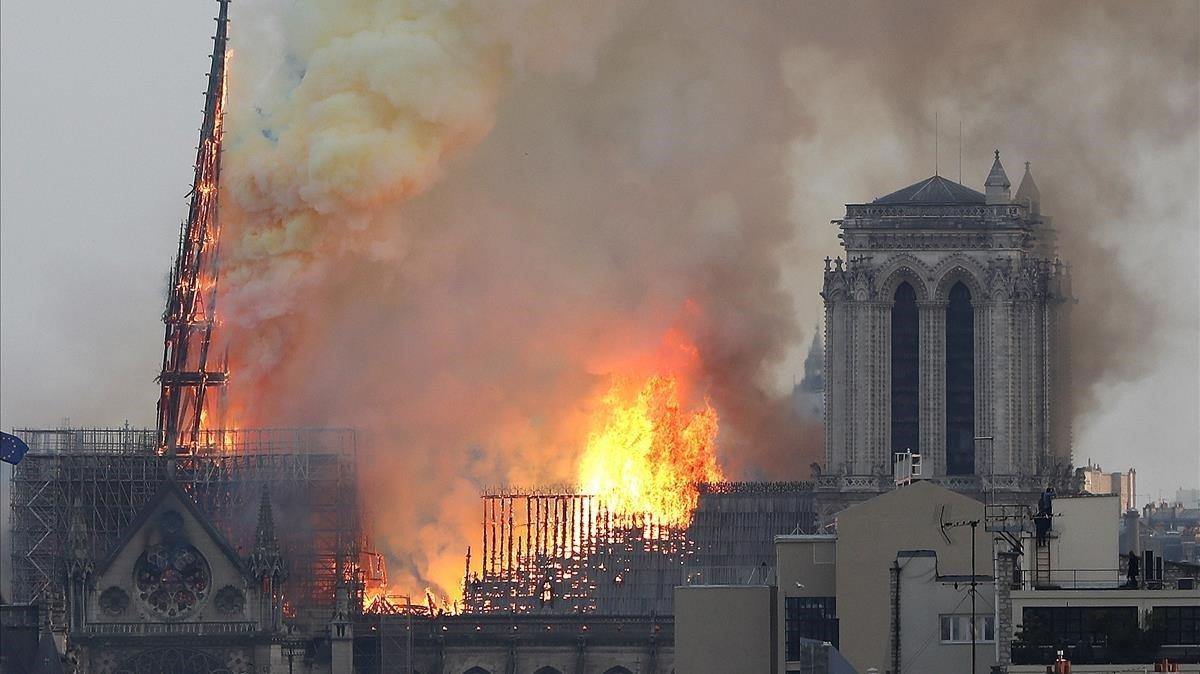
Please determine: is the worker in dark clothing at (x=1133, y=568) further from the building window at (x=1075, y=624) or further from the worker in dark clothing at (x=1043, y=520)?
the building window at (x=1075, y=624)

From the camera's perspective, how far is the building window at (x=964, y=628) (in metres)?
103

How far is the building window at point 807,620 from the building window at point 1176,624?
534 inches

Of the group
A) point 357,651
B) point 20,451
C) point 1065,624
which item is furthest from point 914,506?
point 357,651

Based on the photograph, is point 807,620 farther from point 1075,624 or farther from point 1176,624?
point 1176,624

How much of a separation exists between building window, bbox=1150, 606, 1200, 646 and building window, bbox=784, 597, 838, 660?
1355cm

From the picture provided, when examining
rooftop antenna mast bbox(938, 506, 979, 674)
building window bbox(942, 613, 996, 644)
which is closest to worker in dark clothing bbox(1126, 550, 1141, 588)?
building window bbox(942, 613, 996, 644)

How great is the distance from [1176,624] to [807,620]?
15801 millimetres

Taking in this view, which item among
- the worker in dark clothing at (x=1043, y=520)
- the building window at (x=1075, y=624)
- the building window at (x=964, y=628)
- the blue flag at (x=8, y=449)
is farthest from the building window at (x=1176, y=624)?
the blue flag at (x=8, y=449)

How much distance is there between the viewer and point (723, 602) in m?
113

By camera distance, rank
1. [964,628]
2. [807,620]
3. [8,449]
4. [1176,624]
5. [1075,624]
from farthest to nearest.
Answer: [8,449]
[807,620]
[964,628]
[1075,624]
[1176,624]

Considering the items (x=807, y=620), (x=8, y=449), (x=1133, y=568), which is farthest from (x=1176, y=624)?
(x=8, y=449)

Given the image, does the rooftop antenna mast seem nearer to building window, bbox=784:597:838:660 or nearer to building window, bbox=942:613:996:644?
building window, bbox=942:613:996:644

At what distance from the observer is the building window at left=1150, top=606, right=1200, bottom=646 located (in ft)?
314

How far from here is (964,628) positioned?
103 meters
